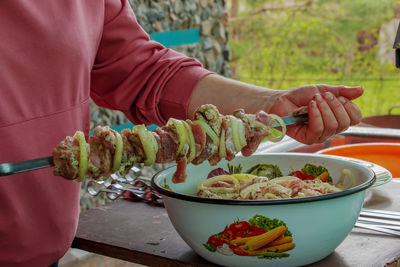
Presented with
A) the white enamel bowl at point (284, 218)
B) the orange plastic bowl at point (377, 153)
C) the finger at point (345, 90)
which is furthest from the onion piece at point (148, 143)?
the orange plastic bowl at point (377, 153)

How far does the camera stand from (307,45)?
264 inches

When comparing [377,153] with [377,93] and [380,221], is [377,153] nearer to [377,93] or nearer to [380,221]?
[380,221]

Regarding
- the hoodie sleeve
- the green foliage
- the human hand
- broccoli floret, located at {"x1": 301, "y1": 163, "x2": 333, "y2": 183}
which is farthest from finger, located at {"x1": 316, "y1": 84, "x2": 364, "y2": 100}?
the green foliage

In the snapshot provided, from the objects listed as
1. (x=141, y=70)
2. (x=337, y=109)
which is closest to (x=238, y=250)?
(x=337, y=109)

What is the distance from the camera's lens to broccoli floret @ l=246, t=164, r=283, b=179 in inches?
46.7

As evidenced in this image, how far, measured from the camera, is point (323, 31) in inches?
255

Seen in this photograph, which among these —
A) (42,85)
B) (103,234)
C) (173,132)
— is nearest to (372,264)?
(173,132)

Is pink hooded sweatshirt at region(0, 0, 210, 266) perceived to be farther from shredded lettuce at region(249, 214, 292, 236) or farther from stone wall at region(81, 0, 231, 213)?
stone wall at region(81, 0, 231, 213)

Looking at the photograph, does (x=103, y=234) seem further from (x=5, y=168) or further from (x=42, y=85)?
(x=5, y=168)

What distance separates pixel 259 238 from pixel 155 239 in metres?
0.26

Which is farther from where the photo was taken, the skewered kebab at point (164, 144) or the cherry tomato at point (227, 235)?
the cherry tomato at point (227, 235)

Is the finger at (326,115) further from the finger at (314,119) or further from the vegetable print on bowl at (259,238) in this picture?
the vegetable print on bowl at (259,238)

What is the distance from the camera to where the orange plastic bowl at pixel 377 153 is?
1.52m

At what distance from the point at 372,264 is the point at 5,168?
0.64 m
